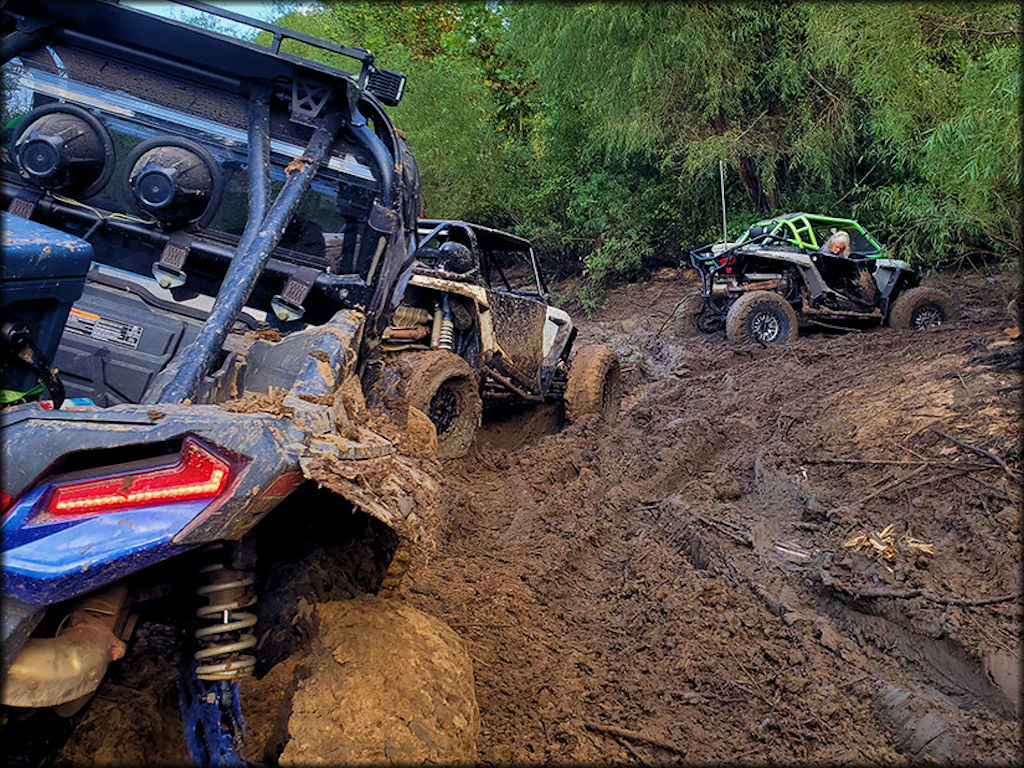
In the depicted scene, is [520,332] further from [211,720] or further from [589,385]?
[211,720]

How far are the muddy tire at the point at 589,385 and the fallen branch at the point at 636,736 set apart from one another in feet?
16.0

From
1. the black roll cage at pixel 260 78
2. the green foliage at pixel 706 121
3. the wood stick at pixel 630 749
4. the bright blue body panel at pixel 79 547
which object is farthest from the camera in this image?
the green foliage at pixel 706 121

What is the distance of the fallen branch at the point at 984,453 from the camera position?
128 inches

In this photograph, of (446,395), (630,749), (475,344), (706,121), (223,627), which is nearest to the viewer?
(223,627)

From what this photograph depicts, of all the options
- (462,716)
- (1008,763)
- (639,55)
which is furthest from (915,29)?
(639,55)

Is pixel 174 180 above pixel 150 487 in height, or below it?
above

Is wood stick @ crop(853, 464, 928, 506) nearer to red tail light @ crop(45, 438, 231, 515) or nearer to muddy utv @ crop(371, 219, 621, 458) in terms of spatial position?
muddy utv @ crop(371, 219, 621, 458)

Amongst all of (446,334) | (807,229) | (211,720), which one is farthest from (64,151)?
(807,229)

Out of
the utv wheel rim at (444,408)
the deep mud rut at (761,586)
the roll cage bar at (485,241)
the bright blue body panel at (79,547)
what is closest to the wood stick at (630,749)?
the deep mud rut at (761,586)

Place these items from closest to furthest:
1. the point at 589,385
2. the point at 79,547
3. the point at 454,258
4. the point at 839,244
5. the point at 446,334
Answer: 1. the point at 79,547
2. the point at 446,334
3. the point at 454,258
4. the point at 589,385
5. the point at 839,244

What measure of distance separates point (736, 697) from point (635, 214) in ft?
44.6

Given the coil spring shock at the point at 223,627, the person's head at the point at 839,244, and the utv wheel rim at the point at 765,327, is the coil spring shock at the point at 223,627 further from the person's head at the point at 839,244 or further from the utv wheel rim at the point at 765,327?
the person's head at the point at 839,244

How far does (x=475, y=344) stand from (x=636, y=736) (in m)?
4.25

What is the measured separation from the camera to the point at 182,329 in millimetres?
3189
